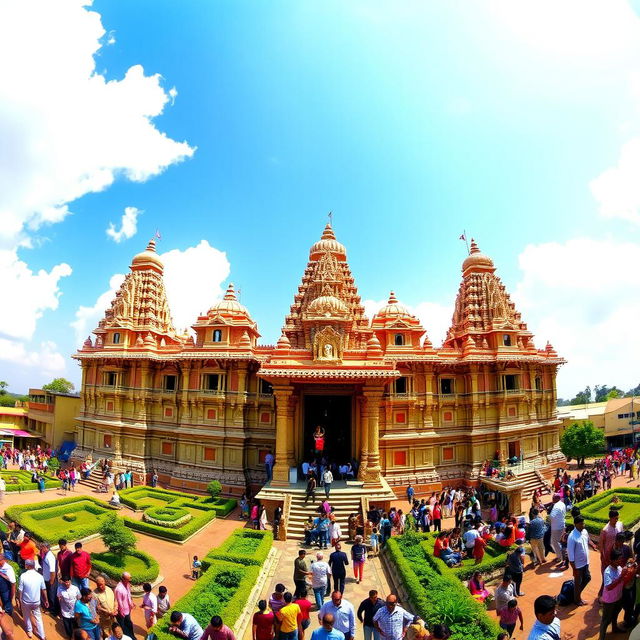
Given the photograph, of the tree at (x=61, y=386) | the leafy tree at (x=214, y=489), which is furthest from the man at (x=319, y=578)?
Answer: the tree at (x=61, y=386)

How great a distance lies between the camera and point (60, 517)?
20359 millimetres

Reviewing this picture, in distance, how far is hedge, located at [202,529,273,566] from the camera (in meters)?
14.1

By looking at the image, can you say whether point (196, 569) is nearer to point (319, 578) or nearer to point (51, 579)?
point (51, 579)

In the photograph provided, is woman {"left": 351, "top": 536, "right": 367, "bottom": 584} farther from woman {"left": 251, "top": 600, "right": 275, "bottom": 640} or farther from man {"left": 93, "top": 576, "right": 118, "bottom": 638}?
man {"left": 93, "top": 576, "right": 118, "bottom": 638}

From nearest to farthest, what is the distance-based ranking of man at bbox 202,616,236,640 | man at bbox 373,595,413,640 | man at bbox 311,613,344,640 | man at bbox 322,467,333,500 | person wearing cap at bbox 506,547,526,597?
1. man at bbox 311,613,344,640
2. man at bbox 202,616,236,640
3. man at bbox 373,595,413,640
4. person wearing cap at bbox 506,547,526,597
5. man at bbox 322,467,333,500

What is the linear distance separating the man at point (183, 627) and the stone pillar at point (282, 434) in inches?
504

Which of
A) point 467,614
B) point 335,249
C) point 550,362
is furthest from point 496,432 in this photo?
point 467,614

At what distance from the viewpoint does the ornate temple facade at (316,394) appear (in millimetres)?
25844

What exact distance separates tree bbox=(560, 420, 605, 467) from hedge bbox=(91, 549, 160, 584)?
36588 millimetres

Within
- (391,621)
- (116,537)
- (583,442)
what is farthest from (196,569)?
(583,442)

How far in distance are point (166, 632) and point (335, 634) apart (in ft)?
16.6

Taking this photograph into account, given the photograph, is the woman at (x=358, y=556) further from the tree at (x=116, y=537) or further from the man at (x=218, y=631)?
the tree at (x=116, y=537)

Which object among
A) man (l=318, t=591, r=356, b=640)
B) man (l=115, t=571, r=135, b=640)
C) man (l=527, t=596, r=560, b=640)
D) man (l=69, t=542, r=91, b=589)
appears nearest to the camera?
man (l=527, t=596, r=560, b=640)

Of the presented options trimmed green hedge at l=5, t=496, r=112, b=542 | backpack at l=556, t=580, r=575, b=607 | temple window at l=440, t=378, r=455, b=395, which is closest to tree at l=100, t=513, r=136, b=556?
trimmed green hedge at l=5, t=496, r=112, b=542
